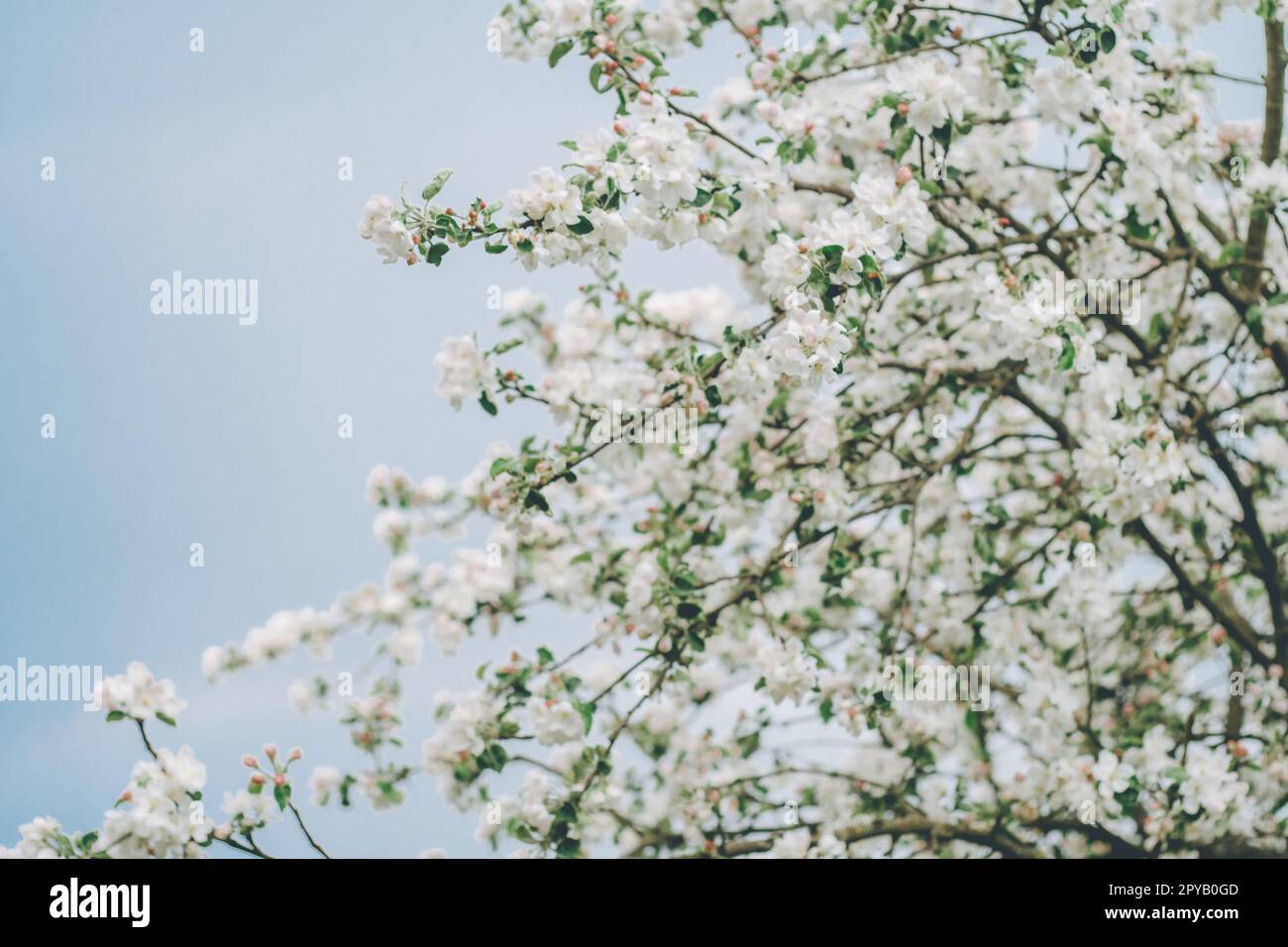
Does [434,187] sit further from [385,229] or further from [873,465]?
[873,465]

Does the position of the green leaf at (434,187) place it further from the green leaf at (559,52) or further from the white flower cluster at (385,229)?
the green leaf at (559,52)

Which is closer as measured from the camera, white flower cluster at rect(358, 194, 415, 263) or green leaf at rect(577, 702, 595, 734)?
white flower cluster at rect(358, 194, 415, 263)

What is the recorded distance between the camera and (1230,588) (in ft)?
17.1

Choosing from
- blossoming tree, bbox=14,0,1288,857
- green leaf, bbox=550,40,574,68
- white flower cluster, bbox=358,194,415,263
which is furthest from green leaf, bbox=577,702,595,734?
green leaf, bbox=550,40,574,68

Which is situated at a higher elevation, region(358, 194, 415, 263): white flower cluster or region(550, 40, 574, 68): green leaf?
region(550, 40, 574, 68): green leaf

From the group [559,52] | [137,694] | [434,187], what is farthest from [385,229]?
[137,694]

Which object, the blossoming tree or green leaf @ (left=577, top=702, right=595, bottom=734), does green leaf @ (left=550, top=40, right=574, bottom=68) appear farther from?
green leaf @ (left=577, top=702, right=595, bottom=734)

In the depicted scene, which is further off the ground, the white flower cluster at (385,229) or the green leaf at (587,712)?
the white flower cluster at (385,229)

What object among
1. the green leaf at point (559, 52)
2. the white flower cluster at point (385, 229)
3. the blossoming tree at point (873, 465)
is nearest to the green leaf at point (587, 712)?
the blossoming tree at point (873, 465)

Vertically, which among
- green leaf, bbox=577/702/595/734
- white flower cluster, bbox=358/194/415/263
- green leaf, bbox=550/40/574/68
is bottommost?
green leaf, bbox=577/702/595/734

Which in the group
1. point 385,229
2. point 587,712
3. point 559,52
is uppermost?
point 559,52

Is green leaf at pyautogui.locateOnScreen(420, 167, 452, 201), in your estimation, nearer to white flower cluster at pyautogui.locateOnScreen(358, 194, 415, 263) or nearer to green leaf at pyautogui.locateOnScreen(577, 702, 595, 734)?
white flower cluster at pyautogui.locateOnScreen(358, 194, 415, 263)

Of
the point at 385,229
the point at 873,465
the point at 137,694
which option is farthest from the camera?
the point at 873,465
